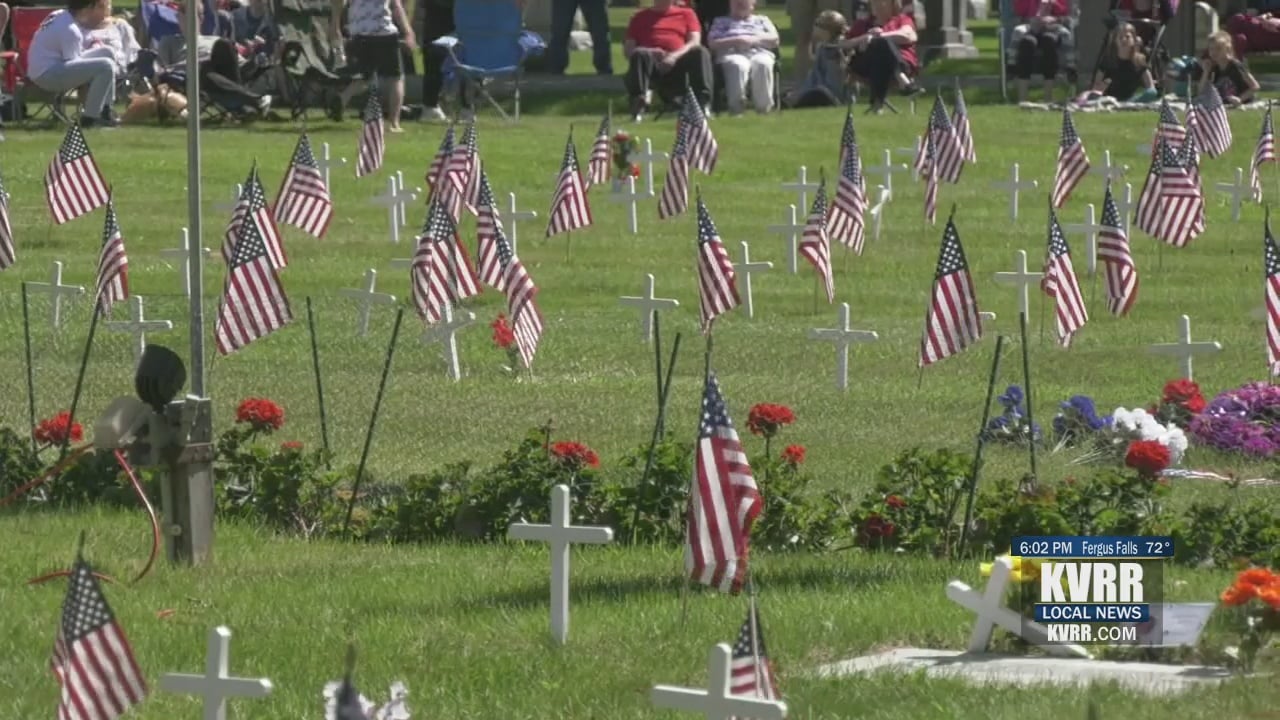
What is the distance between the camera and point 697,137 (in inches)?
1030

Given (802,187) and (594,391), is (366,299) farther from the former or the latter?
(802,187)

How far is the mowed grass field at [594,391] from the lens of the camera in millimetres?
10289

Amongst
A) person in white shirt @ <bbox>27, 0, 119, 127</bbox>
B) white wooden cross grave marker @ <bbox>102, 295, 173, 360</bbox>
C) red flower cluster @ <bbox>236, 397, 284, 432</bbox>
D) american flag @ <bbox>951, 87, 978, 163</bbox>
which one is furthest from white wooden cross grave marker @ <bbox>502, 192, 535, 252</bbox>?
red flower cluster @ <bbox>236, 397, 284, 432</bbox>

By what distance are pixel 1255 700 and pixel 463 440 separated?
7.24 m

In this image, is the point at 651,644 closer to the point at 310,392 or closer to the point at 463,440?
the point at 463,440

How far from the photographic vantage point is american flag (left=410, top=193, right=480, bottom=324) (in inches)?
720

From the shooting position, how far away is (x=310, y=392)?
58.8ft

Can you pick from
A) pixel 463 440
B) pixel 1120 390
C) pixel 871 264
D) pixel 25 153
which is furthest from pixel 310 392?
pixel 25 153

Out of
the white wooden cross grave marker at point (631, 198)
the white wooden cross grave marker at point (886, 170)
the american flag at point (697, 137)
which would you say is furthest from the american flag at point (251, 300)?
the white wooden cross grave marker at point (886, 170)

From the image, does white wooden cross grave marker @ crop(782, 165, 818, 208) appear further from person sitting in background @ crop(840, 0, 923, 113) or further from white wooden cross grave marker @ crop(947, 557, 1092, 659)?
white wooden cross grave marker @ crop(947, 557, 1092, 659)

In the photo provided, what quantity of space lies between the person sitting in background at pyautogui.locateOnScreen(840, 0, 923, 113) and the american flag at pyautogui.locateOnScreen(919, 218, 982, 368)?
692 inches

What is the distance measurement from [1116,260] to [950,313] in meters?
3.66

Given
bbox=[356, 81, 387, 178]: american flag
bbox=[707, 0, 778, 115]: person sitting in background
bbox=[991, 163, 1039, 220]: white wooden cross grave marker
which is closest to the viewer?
bbox=[991, 163, 1039, 220]: white wooden cross grave marker

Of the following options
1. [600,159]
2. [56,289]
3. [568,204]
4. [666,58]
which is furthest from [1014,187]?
[56,289]
